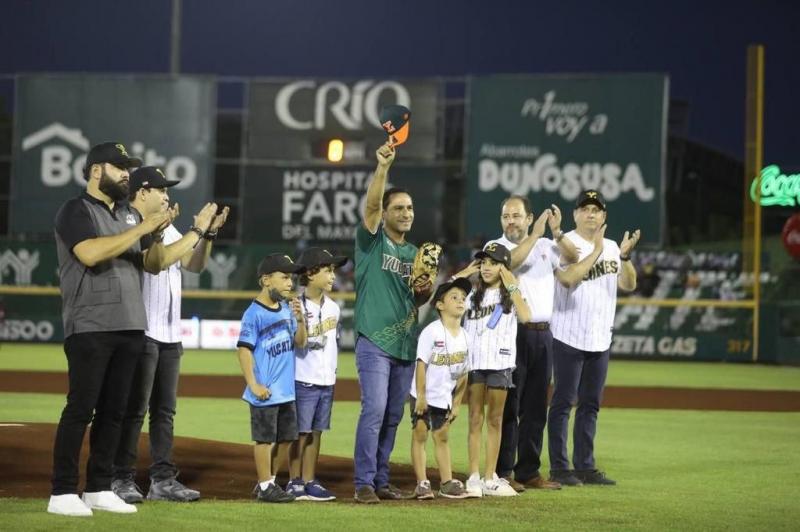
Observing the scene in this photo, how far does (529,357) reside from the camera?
9125mm

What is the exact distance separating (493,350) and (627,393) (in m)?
10.3

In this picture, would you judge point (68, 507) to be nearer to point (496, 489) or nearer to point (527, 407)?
point (496, 489)

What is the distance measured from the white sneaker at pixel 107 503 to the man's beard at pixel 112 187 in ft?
5.53

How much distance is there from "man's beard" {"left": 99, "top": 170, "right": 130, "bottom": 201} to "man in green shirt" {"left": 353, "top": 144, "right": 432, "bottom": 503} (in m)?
1.44

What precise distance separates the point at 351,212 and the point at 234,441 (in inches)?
547

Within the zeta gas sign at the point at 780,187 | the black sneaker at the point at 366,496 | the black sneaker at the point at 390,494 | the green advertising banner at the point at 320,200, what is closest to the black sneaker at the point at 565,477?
the black sneaker at the point at 390,494

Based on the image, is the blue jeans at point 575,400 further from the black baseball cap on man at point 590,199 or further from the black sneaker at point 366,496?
the black sneaker at point 366,496

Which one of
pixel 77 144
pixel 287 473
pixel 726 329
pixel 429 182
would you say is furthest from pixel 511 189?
pixel 287 473

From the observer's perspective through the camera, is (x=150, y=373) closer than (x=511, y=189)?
Yes

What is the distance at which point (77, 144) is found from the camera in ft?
83.6

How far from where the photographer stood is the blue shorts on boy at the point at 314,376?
8.45 m

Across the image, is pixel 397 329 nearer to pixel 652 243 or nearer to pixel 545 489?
pixel 545 489

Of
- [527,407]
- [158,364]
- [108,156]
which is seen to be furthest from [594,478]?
[108,156]

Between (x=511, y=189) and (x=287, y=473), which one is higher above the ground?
(x=511, y=189)
